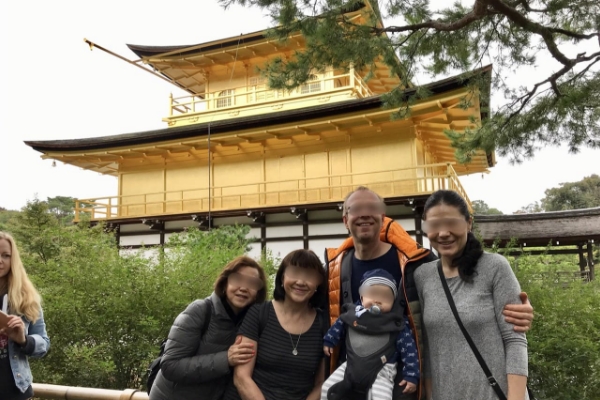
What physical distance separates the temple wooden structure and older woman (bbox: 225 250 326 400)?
25.8 feet

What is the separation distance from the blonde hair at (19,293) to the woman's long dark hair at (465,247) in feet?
7.92

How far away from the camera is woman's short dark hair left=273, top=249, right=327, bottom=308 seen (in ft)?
7.46

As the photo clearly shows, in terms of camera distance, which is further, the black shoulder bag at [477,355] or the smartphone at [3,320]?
the smartphone at [3,320]

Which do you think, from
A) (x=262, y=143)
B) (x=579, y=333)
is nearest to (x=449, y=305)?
(x=579, y=333)

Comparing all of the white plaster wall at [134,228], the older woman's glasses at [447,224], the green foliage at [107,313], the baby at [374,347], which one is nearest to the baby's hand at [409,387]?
the baby at [374,347]

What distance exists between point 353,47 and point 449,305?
4007 millimetres

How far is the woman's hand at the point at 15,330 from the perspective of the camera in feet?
8.38

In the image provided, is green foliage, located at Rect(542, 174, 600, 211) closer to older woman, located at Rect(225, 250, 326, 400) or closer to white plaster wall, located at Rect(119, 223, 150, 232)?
white plaster wall, located at Rect(119, 223, 150, 232)

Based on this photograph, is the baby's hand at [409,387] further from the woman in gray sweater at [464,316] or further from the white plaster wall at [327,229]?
the white plaster wall at [327,229]

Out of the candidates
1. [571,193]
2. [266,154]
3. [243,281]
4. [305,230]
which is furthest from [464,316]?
[571,193]

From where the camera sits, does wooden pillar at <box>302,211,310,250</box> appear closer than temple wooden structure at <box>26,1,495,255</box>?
No

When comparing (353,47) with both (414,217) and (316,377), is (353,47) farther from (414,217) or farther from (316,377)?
(414,217)

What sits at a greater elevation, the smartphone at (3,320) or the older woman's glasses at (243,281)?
the older woman's glasses at (243,281)

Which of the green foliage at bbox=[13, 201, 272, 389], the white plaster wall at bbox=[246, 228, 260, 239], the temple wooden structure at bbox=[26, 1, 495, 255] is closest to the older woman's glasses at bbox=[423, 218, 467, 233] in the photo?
the green foliage at bbox=[13, 201, 272, 389]
